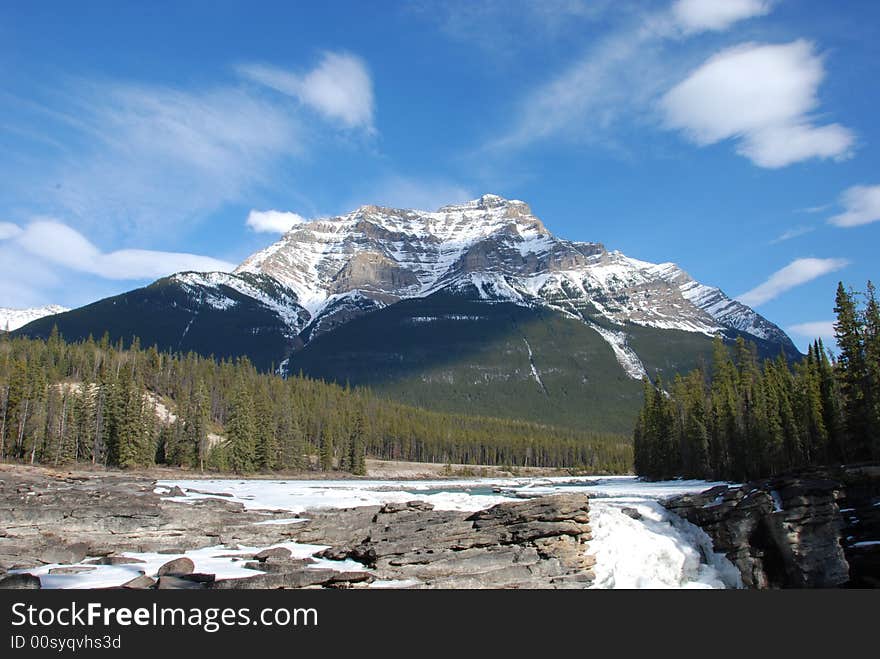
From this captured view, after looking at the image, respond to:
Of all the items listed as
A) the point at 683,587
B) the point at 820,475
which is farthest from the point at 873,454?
the point at 683,587

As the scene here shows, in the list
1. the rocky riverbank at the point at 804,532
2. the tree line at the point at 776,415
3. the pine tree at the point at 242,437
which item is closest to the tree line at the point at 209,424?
the pine tree at the point at 242,437

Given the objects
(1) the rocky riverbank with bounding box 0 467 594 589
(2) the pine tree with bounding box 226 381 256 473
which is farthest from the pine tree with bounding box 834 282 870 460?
(2) the pine tree with bounding box 226 381 256 473

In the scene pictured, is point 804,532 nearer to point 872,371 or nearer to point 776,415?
point 872,371

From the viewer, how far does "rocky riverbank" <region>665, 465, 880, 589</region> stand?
26547mm

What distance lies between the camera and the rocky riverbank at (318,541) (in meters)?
23.0

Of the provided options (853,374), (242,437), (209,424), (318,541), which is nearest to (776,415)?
(853,374)

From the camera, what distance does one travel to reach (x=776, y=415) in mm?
68438

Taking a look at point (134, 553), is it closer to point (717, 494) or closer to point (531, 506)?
point (531, 506)

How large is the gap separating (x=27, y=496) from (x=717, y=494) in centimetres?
4060

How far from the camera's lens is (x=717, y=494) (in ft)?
112

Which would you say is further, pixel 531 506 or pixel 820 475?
pixel 820 475

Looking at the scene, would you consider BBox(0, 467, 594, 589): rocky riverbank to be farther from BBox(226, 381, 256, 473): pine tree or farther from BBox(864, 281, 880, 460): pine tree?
BBox(226, 381, 256, 473): pine tree

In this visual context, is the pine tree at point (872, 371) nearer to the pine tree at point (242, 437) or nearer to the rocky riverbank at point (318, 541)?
the rocky riverbank at point (318, 541)

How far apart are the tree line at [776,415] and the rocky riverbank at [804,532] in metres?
28.6
